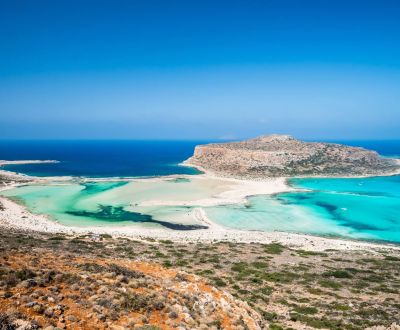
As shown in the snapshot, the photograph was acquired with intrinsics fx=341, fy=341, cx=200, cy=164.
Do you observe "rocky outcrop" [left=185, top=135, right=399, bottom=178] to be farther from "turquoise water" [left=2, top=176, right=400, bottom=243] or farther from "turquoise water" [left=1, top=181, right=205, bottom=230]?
"turquoise water" [left=1, top=181, right=205, bottom=230]

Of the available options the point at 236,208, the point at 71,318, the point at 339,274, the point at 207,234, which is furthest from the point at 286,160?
the point at 71,318

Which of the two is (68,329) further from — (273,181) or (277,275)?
(273,181)

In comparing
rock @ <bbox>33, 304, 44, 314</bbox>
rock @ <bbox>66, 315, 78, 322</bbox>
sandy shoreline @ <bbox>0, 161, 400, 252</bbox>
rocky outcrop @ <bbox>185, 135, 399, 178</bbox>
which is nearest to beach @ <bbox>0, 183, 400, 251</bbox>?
sandy shoreline @ <bbox>0, 161, 400, 252</bbox>

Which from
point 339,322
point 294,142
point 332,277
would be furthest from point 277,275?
point 294,142

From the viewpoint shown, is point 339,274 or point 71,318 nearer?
point 71,318

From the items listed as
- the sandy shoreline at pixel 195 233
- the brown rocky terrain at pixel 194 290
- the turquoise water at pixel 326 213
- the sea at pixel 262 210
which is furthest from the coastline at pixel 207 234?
the brown rocky terrain at pixel 194 290

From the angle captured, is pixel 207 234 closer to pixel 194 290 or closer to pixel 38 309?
pixel 194 290
